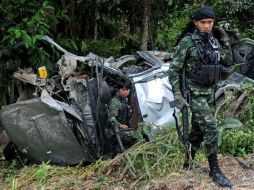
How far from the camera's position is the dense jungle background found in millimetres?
5312

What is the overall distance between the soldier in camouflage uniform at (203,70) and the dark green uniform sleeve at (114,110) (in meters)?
1.60

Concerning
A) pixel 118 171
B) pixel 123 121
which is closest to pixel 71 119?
pixel 123 121

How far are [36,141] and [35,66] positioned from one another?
1.67 meters

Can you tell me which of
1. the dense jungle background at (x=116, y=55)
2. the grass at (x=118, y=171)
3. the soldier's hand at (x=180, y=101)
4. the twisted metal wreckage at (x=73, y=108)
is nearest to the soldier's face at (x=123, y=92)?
the twisted metal wreckage at (x=73, y=108)

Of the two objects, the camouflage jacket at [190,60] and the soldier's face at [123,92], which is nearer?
the camouflage jacket at [190,60]

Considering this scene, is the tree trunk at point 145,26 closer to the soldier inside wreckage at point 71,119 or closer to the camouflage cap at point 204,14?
the soldier inside wreckage at point 71,119

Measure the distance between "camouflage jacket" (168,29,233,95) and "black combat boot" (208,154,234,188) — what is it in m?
0.70

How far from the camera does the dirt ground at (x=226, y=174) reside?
191 inches

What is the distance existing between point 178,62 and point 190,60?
0.14m

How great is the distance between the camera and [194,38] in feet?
16.0

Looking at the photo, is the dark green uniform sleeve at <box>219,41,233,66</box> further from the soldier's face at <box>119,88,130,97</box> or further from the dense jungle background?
the soldier's face at <box>119,88,130,97</box>

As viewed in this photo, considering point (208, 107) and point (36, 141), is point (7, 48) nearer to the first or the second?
point (36, 141)

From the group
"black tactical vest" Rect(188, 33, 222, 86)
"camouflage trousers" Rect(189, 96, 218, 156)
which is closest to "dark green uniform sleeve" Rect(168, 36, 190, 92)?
"black tactical vest" Rect(188, 33, 222, 86)

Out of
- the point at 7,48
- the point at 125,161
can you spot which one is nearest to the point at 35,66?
the point at 7,48
